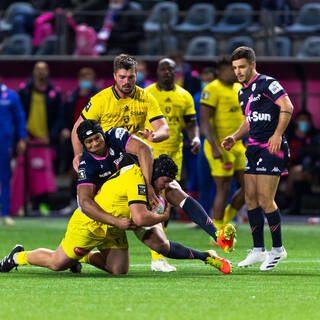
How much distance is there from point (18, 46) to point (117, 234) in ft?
34.2

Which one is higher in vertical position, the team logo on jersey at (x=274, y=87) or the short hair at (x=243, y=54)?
the short hair at (x=243, y=54)

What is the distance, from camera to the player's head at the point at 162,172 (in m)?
7.72

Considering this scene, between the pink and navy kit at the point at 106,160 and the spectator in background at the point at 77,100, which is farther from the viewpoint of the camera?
the spectator in background at the point at 77,100

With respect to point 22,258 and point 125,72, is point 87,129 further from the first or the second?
point 22,258

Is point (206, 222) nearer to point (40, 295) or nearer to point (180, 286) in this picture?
point (180, 286)

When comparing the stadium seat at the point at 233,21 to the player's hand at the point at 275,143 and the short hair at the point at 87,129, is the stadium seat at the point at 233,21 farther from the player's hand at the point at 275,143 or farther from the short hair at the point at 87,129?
the short hair at the point at 87,129

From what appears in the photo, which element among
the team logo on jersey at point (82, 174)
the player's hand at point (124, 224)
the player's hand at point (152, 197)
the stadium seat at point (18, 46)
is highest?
the stadium seat at point (18, 46)

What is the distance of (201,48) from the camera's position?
17.5 m

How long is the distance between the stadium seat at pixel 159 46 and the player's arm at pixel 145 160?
31.3ft

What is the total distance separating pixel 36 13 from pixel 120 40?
186cm

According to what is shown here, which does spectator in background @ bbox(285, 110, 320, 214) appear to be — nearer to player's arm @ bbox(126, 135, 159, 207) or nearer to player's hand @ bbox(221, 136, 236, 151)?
player's hand @ bbox(221, 136, 236, 151)

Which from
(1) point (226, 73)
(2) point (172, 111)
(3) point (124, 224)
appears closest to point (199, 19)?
(1) point (226, 73)

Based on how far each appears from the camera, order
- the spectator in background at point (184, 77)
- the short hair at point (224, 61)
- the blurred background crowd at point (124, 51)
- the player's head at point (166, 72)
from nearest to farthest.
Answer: the player's head at point (166, 72) → the short hair at point (224, 61) → the spectator in background at point (184, 77) → the blurred background crowd at point (124, 51)

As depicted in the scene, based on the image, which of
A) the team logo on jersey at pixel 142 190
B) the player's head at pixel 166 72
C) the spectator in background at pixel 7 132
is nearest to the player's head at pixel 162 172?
the team logo on jersey at pixel 142 190
